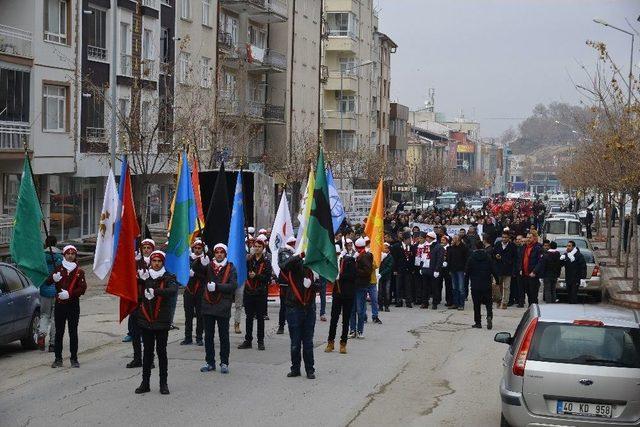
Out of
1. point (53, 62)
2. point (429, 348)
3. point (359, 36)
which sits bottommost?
point (429, 348)

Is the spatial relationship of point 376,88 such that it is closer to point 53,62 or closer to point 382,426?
point 53,62

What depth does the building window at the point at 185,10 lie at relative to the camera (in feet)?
145

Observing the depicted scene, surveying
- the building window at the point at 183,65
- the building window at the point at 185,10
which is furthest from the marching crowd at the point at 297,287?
the building window at the point at 185,10

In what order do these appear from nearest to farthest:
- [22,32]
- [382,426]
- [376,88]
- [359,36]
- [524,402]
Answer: [524,402]
[382,426]
[22,32]
[359,36]
[376,88]

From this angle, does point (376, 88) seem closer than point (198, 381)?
No

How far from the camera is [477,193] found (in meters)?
145

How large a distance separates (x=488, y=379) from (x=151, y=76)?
27541 mm

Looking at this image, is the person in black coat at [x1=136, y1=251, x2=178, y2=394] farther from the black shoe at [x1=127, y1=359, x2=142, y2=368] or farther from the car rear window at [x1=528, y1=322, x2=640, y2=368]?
the car rear window at [x1=528, y1=322, x2=640, y2=368]

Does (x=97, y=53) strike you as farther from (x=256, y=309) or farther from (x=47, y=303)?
(x=256, y=309)

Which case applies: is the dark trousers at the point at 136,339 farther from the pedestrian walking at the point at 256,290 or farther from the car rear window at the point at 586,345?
the car rear window at the point at 586,345

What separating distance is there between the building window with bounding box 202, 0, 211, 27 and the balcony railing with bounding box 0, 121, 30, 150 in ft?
53.4

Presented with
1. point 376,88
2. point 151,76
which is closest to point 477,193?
point 376,88

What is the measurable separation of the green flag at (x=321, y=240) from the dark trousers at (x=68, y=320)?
10.6 feet

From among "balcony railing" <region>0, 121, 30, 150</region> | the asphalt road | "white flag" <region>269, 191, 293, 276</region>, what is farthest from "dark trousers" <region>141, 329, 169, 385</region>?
"balcony railing" <region>0, 121, 30, 150</region>
